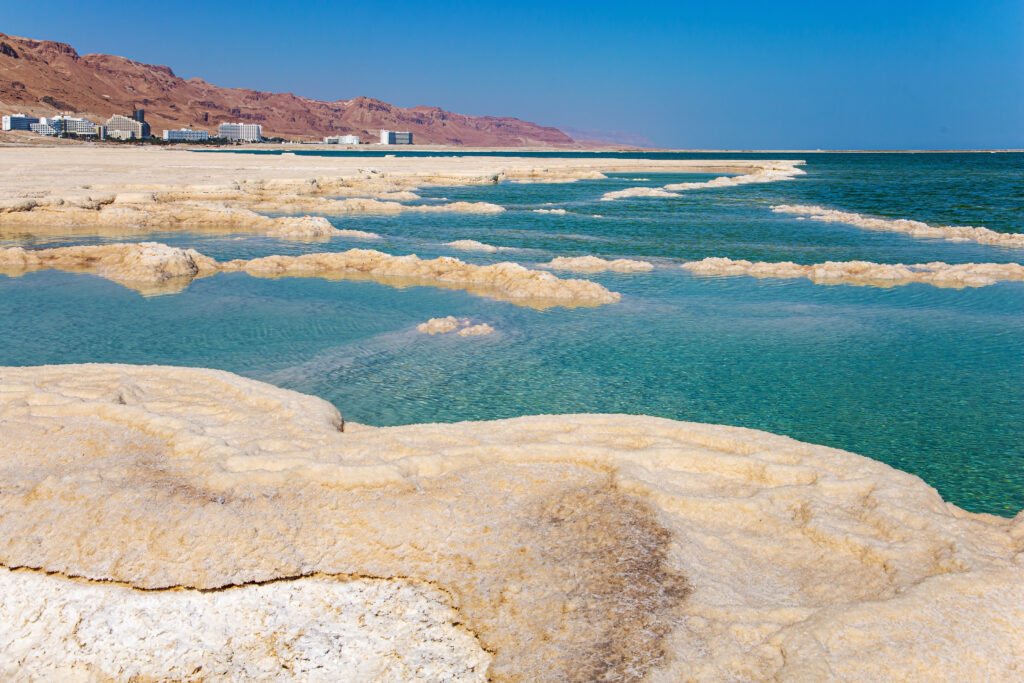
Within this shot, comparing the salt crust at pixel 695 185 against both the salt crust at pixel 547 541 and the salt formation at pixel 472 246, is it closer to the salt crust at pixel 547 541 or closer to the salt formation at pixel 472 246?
the salt formation at pixel 472 246

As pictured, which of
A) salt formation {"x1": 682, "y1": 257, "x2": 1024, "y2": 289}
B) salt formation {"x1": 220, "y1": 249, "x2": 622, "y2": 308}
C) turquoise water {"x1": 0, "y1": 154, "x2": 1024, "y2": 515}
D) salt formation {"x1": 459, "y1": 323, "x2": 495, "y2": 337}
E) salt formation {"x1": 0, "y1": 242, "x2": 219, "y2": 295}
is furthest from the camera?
salt formation {"x1": 682, "y1": 257, "x2": 1024, "y2": 289}

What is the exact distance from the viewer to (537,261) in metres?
19.2

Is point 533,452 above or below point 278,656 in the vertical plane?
above

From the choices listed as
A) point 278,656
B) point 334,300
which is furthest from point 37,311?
point 278,656

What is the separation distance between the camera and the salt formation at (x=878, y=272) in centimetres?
1609

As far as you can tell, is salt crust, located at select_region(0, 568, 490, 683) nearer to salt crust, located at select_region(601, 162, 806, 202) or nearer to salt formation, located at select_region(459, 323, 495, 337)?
salt formation, located at select_region(459, 323, 495, 337)

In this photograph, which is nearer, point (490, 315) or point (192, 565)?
point (192, 565)

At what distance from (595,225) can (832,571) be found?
24.1 meters

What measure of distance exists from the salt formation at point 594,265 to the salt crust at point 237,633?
14.3 metres

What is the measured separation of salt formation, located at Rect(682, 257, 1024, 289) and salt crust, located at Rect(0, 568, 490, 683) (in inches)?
582

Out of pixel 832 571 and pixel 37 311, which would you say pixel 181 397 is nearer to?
pixel 832 571

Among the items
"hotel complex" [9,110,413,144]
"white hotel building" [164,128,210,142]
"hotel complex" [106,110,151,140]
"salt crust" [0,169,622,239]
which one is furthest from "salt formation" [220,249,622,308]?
"white hotel building" [164,128,210,142]

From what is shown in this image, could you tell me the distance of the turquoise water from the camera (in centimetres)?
834

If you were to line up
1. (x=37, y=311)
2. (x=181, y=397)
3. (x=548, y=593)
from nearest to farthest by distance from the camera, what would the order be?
1. (x=548, y=593)
2. (x=181, y=397)
3. (x=37, y=311)
